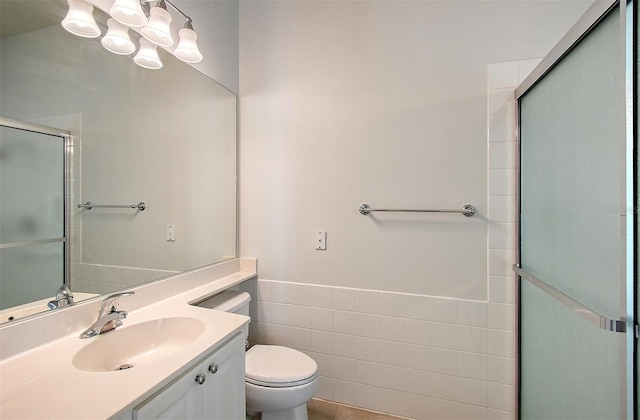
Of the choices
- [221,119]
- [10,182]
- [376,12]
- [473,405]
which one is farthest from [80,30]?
[473,405]

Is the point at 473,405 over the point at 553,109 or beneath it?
beneath

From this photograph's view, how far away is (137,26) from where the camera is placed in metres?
1.14

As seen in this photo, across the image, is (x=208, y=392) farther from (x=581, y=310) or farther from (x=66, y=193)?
(x=581, y=310)

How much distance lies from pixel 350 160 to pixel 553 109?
0.90 m

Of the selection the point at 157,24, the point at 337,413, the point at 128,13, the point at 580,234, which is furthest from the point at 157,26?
the point at 337,413

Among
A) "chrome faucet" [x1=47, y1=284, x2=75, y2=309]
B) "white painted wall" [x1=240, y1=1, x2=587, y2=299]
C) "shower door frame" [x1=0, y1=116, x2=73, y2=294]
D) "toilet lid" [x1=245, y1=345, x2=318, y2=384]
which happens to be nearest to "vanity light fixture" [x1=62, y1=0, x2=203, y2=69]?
"shower door frame" [x1=0, y1=116, x2=73, y2=294]

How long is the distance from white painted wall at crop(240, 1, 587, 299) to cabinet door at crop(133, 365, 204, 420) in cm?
92

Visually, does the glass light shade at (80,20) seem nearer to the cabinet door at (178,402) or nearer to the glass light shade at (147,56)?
the glass light shade at (147,56)

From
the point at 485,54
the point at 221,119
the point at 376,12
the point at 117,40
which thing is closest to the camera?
the point at 117,40

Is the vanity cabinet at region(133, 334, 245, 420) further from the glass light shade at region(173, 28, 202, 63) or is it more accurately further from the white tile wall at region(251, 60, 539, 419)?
the glass light shade at region(173, 28, 202, 63)

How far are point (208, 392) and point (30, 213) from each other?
0.80 m

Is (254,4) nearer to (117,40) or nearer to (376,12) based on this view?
(376,12)

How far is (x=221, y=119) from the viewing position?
176 cm

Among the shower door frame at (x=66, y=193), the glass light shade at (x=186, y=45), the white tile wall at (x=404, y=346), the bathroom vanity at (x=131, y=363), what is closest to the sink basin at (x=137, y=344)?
the bathroom vanity at (x=131, y=363)
